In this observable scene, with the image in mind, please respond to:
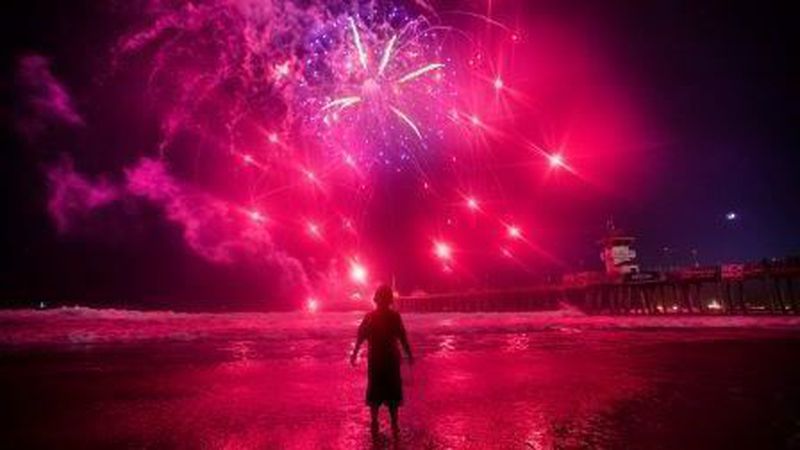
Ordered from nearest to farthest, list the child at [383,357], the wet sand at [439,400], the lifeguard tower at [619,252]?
the wet sand at [439,400], the child at [383,357], the lifeguard tower at [619,252]

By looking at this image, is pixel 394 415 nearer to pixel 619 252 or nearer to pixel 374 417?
pixel 374 417

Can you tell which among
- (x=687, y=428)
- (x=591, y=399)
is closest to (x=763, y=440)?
(x=687, y=428)

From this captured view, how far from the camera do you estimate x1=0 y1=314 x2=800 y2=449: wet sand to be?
727 centimetres

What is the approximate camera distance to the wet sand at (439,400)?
727 cm

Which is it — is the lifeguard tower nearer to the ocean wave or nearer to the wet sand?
the ocean wave

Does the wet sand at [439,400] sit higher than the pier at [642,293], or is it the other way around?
the pier at [642,293]

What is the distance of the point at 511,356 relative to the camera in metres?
17.1


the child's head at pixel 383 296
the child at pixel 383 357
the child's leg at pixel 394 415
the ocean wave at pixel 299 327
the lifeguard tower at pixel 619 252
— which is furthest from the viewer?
the lifeguard tower at pixel 619 252

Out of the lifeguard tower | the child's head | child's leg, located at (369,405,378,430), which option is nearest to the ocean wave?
the lifeguard tower

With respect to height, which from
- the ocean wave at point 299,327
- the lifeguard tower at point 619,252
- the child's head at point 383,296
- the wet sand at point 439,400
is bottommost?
the wet sand at point 439,400

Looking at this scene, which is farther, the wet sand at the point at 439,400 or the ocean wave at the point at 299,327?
the ocean wave at the point at 299,327

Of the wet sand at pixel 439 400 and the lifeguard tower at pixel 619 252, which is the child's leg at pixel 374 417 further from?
the lifeguard tower at pixel 619 252

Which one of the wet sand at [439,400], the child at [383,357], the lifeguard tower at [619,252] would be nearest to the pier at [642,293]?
the lifeguard tower at [619,252]

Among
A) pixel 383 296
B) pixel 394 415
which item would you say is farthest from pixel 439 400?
pixel 383 296
